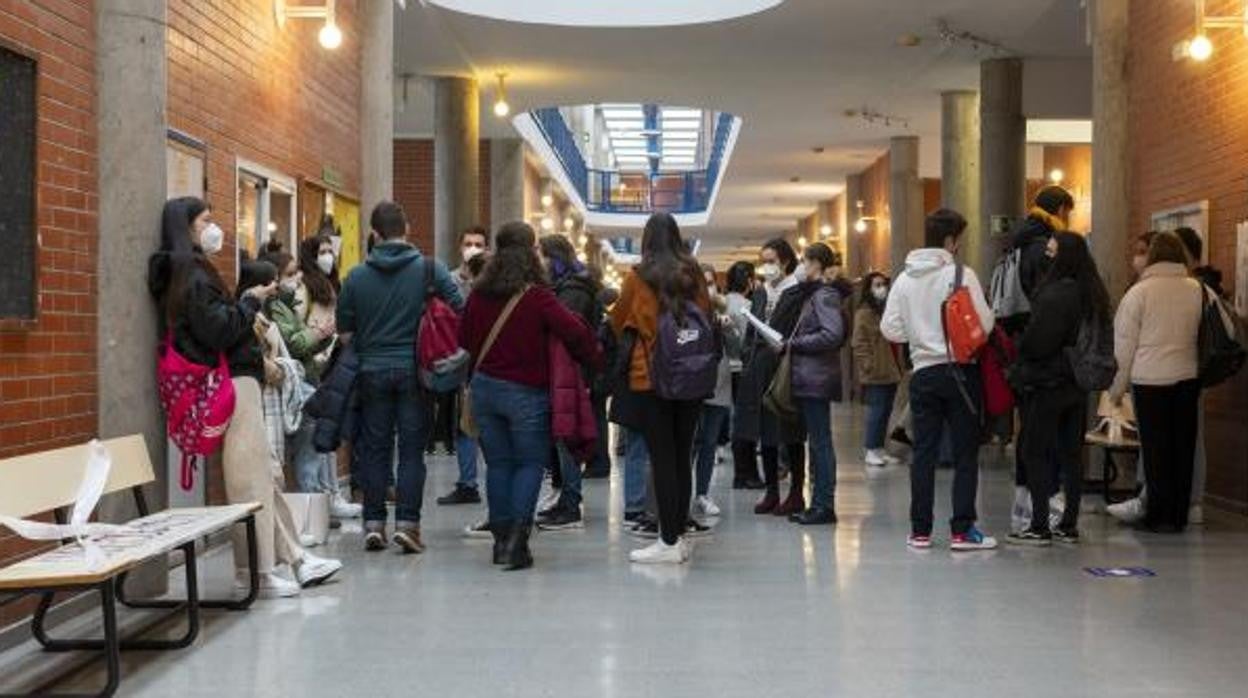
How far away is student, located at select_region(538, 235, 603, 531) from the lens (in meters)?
8.09

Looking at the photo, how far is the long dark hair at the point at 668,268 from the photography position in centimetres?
667

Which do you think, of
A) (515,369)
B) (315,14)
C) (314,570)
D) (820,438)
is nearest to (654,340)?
(515,369)

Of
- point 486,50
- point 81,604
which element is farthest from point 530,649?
point 486,50

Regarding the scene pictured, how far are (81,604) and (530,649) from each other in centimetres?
187

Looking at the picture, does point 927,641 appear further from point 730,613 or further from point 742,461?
point 742,461

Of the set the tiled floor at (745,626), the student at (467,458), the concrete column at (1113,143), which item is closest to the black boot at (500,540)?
the tiled floor at (745,626)

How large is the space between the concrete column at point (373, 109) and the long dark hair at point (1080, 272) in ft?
17.6

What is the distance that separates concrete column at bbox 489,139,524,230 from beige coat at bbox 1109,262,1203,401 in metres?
14.6

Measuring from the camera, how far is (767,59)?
51.8 feet

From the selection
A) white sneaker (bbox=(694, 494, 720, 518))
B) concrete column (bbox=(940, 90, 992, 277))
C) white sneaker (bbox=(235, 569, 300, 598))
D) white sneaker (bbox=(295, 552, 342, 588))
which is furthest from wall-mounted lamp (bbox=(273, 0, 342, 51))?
concrete column (bbox=(940, 90, 992, 277))

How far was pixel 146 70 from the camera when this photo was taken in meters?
5.71

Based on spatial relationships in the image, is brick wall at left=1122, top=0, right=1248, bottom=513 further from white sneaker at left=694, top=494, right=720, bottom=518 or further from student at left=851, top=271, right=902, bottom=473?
white sneaker at left=694, top=494, right=720, bottom=518

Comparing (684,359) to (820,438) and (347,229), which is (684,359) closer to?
(820,438)

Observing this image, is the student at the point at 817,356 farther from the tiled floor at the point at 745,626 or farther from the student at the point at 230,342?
the student at the point at 230,342
